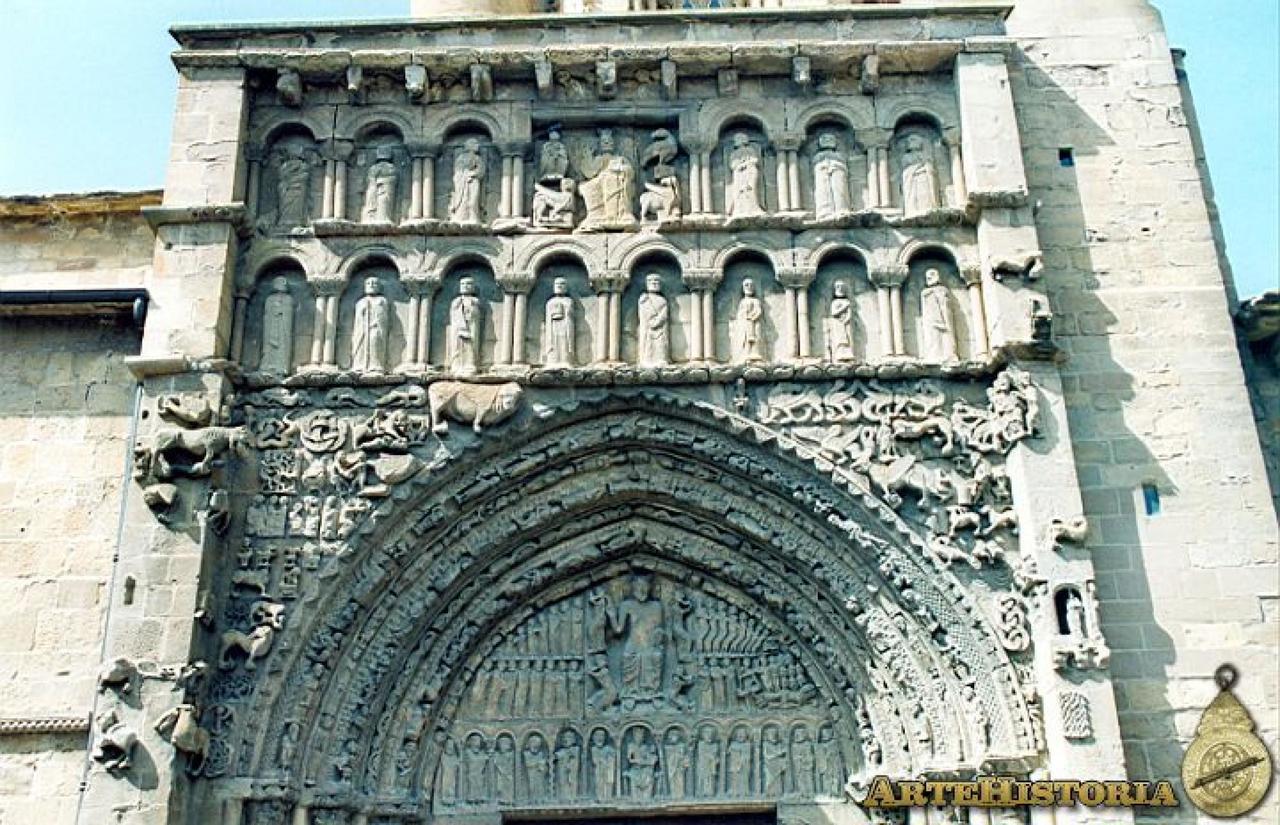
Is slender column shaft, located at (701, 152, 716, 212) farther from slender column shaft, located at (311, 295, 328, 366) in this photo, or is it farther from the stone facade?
slender column shaft, located at (311, 295, 328, 366)

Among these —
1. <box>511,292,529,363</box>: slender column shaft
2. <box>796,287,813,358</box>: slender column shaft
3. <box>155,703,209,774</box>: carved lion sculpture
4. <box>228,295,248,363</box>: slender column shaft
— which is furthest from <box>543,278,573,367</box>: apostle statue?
<box>155,703,209,774</box>: carved lion sculpture

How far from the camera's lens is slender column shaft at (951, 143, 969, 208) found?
10727 millimetres

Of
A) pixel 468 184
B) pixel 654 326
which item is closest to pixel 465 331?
pixel 468 184

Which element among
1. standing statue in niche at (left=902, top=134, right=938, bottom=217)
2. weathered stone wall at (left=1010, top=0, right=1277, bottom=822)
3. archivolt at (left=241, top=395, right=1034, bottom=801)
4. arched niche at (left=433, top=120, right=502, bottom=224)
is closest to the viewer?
weathered stone wall at (left=1010, top=0, right=1277, bottom=822)

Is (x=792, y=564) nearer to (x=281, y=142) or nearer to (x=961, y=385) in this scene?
(x=961, y=385)

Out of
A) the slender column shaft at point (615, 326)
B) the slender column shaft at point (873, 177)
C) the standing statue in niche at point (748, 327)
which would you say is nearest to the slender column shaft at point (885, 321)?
the slender column shaft at point (873, 177)

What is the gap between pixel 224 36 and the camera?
1125 cm

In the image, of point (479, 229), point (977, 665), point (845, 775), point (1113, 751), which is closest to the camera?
point (1113, 751)

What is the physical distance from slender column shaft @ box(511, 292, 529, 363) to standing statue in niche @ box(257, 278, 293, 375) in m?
1.69

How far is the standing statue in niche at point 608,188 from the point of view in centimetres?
1077

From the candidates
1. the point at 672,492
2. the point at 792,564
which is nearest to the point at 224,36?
the point at 672,492

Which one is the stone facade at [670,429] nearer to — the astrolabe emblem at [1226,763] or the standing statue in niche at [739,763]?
the standing statue in niche at [739,763]

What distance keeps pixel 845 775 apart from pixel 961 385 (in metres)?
2.98

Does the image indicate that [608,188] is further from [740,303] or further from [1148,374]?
[1148,374]
